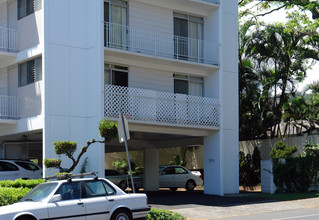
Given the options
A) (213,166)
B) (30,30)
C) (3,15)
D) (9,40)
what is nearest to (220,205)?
(213,166)

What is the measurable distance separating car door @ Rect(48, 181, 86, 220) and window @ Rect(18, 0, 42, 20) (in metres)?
11.8

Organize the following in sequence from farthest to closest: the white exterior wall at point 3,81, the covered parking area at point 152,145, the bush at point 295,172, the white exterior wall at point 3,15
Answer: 1. the covered parking area at point 152,145
2. the bush at point 295,172
3. the white exterior wall at point 3,15
4. the white exterior wall at point 3,81

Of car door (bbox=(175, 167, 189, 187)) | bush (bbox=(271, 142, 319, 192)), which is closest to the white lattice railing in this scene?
bush (bbox=(271, 142, 319, 192))

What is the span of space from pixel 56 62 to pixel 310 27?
14.3 meters

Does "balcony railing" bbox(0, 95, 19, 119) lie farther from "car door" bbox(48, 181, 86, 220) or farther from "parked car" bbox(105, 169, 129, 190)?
"car door" bbox(48, 181, 86, 220)

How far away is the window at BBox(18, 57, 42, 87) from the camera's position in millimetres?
22625

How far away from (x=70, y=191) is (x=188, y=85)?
13.9 m

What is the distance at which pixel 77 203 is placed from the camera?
1333 cm

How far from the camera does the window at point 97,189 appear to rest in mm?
13828

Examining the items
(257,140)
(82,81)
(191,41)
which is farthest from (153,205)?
→ (257,140)

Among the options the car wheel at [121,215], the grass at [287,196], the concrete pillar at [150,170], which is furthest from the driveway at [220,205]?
the concrete pillar at [150,170]

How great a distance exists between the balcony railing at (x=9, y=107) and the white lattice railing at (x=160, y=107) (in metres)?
4.37

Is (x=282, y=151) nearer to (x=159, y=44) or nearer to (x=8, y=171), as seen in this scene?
(x=159, y=44)

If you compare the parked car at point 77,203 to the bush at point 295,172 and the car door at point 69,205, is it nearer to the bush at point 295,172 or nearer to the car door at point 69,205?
the car door at point 69,205
